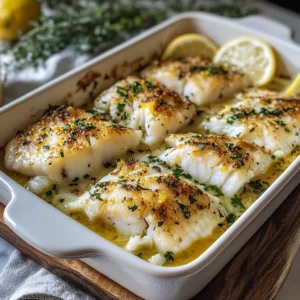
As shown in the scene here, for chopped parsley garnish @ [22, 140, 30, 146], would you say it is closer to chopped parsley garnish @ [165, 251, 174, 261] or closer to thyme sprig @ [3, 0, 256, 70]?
chopped parsley garnish @ [165, 251, 174, 261]

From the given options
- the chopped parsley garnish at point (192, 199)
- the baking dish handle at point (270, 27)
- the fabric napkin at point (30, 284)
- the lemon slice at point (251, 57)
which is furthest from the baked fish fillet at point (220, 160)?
the baking dish handle at point (270, 27)

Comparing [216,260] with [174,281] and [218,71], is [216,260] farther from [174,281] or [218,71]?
[218,71]

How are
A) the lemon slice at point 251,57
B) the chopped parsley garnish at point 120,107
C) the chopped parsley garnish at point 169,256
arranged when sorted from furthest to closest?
the lemon slice at point 251,57 < the chopped parsley garnish at point 120,107 < the chopped parsley garnish at point 169,256

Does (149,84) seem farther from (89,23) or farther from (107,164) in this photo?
(89,23)

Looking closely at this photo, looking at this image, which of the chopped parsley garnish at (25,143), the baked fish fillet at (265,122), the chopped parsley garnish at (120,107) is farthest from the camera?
the chopped parsley garnish at (120,107)

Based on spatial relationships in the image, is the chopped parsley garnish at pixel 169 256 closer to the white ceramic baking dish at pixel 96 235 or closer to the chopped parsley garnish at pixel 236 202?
the white ceramic baking dish at pixel 96 235
